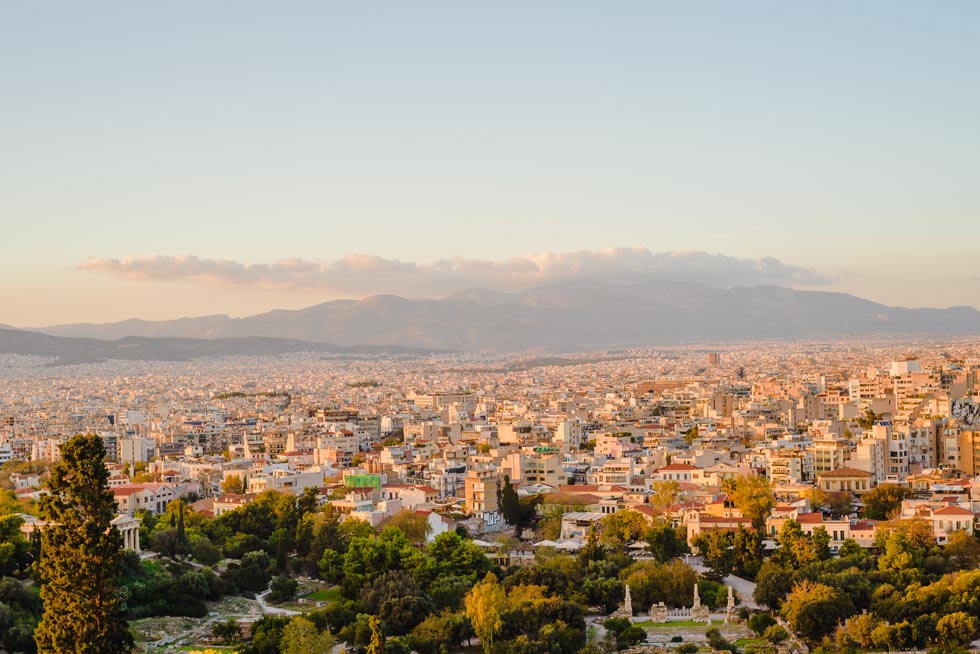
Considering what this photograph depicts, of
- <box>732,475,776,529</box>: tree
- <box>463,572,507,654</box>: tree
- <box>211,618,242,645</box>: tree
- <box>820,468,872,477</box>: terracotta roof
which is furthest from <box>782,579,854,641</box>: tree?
<box>820,468,872,477</box>: terracotta roof

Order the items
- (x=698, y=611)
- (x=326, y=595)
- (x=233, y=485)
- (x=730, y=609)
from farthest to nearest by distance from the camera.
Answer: (x=233, y=485) → (x=326, y=595) → (x=698, y=611) → (x=730, y=609)

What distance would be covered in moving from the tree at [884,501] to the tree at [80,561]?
1980cm

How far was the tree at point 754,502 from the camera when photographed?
32.8 metres

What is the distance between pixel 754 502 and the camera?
1303 inches

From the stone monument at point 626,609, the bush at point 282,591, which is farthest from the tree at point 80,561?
the stone monument at point 626,609

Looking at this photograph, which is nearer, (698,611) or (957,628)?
(957,628)

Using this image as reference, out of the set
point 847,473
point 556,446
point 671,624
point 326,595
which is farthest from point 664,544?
point 556,446

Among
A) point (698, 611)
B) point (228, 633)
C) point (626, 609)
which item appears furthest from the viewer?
point (626, 609)

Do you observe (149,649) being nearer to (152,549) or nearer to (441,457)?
(152,549)

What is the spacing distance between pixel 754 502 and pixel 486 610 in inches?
423

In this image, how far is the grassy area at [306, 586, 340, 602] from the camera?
28578 millimetres

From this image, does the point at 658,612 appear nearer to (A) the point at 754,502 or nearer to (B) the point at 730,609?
(B) the point at 730,609

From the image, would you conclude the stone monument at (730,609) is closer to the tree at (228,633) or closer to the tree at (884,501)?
the tree at (884,501)

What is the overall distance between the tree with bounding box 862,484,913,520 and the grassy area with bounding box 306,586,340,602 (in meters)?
12.9
